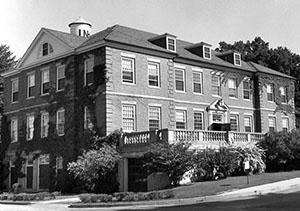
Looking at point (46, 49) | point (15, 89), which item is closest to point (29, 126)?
point (15, 89)

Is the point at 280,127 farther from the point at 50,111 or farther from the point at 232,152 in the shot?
the point at 50,111

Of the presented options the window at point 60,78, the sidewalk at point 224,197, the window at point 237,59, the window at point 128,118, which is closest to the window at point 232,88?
the window at point 237,59

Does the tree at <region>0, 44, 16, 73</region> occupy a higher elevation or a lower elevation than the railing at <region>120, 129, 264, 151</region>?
higher

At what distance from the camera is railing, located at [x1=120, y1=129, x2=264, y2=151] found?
105 ft

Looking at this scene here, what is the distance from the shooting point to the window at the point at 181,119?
41.0 meters

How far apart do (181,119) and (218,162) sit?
31.7ft

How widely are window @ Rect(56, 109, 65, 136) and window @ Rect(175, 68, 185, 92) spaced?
33.1 ft

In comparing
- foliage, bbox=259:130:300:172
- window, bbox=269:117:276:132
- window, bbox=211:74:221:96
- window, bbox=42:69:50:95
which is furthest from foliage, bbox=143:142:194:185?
window, bbox=269:117:276:132

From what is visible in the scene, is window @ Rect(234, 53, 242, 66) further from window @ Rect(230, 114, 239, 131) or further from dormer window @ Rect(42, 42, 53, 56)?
dormer window @ Rect(42, 42, 53, 56)

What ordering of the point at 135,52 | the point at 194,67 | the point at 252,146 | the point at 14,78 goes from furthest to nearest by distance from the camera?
the point at 14,78 < the point at 194,67 < the point at 135,52 < the point at 252,146

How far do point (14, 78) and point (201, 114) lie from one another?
1855 centimetres

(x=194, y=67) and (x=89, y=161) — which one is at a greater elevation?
(x=194, y=67)

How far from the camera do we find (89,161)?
3319 cm

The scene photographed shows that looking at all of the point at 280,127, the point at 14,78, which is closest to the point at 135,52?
the point at 14,78
